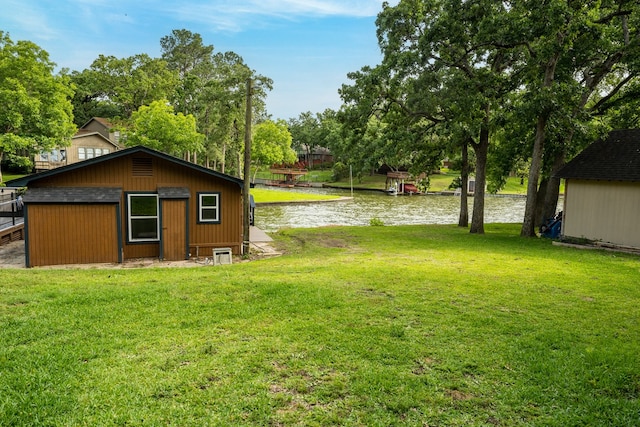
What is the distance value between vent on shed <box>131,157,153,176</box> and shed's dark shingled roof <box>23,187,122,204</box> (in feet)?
2.44

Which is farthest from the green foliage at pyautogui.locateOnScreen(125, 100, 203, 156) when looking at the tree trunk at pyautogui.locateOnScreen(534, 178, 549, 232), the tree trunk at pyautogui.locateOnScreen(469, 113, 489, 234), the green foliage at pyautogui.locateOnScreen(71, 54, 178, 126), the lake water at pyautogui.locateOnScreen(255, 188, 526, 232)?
the tree trunk at pyautogui.locateOnScreen(534, 178, 549, 232)

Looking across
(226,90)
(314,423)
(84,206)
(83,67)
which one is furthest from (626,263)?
(83,67)

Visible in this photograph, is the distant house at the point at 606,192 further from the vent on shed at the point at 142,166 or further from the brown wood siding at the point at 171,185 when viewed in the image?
the vent on shed at the point at 142,166

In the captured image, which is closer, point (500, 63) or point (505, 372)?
point (505, 372)

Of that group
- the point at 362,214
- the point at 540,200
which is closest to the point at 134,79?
the point at 362,214

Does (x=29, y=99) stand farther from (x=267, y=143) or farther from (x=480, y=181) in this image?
(x=480, y=181)

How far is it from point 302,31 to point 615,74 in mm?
13707

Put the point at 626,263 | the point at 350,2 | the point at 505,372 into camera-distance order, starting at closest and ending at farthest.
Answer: the point at 505,372 < the point at 626,263 < the point at 350,2

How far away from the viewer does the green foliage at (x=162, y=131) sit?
35.0 m

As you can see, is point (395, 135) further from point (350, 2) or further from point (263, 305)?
point (263, 305)

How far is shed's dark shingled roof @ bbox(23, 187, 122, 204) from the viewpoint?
34.6ft

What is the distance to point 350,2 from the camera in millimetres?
14938

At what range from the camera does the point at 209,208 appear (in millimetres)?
12562

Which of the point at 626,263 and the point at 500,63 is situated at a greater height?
the point at 500,63
